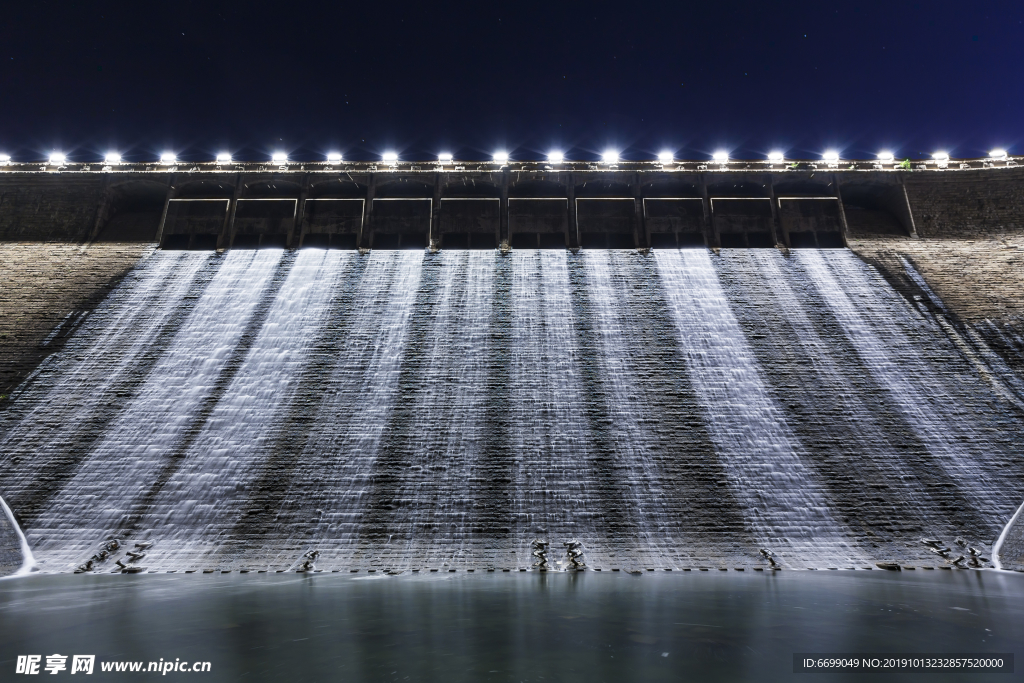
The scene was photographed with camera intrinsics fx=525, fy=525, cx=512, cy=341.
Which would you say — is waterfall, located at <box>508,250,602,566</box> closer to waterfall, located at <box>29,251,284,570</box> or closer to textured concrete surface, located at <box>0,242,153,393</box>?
waterfall, located at <box>29,251,284,570</box>

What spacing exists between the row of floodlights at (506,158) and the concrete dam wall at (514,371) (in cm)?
110

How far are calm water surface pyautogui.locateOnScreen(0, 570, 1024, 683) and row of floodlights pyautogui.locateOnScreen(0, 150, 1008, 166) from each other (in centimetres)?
2052

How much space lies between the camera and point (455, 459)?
49.8ft

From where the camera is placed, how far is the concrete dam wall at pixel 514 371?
13414 mm

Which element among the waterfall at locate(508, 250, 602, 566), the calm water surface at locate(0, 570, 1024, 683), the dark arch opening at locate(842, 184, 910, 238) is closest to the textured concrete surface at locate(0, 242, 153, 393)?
the calm water surface at locate(0, 570, 1024, 683)

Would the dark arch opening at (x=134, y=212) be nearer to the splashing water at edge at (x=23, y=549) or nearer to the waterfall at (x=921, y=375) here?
the splashing water at edge at (x=23, y=549)

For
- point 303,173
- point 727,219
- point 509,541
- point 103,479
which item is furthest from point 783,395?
point 303,173

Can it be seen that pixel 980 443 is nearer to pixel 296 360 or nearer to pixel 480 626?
pixel 480 626

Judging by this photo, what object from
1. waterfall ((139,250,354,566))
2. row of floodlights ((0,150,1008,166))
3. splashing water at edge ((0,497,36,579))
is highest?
row of floodlights ((0,150,1008,166))

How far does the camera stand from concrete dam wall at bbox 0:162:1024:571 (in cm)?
1341

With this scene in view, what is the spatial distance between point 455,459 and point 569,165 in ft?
55.6

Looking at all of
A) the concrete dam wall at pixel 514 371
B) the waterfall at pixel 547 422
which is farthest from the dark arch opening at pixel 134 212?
the waterfall at pixel 547 422

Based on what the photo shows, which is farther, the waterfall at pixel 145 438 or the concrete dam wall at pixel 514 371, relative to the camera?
the concrete dam wall at pixel 514 371

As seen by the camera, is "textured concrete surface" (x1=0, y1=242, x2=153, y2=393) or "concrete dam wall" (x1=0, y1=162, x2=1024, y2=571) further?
"textured concrete surface" (x1=0, y1=242, x2=153, y2=393)
